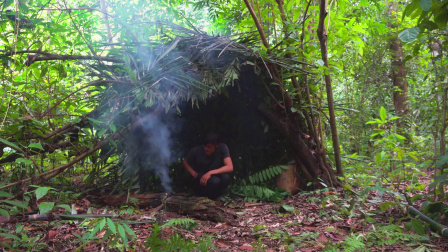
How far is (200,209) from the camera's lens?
382 cm

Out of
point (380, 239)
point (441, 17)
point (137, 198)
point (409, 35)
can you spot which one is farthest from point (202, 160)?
point (441, 17)

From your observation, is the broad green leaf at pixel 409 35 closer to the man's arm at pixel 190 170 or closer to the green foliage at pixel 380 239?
the green foliage at pixel 380 239

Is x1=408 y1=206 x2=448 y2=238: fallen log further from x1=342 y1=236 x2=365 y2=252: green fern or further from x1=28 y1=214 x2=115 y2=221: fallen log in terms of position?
x1=28 y1=214 x2=115 y2=221: fallen log

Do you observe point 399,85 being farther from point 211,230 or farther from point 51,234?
point 51,234

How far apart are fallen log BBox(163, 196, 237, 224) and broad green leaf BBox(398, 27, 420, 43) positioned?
2448mm

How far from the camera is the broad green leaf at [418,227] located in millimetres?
2760

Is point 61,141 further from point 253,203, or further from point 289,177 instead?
point 289,177

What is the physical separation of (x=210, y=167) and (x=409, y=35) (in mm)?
3297

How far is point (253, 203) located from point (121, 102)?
2257 mm

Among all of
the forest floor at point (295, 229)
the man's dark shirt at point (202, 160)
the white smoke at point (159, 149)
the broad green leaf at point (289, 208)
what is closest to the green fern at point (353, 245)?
the forest floor at point (295, 229)

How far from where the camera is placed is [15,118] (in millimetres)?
3355

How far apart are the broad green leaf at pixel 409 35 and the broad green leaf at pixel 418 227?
1553 mm

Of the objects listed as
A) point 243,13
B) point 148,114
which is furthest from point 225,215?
point 243,13

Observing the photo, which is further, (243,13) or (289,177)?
A: (243,13)
